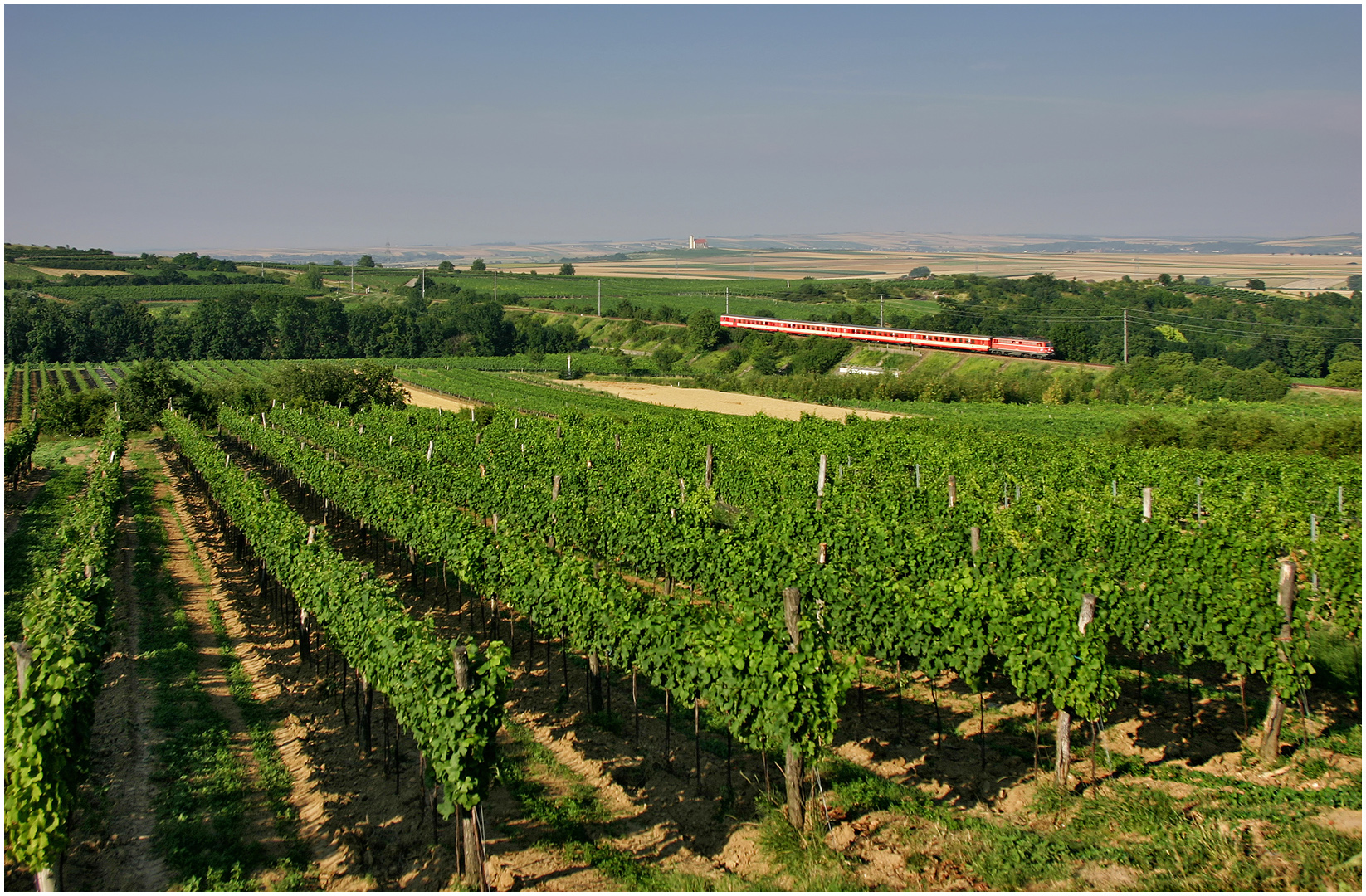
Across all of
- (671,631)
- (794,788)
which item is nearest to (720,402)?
(671,631)

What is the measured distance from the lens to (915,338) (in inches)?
2606

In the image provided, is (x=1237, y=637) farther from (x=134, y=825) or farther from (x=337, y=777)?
(x=134, y=825)

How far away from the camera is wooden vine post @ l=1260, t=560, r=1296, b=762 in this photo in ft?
32.2

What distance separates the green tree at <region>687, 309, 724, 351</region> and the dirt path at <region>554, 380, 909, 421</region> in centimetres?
1214

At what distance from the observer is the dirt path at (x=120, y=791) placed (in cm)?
848

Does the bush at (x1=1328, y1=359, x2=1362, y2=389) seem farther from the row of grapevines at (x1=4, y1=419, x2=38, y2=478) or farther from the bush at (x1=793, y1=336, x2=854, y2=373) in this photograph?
the row of grapevines at (x1=4, y1=419, x2=38, y2=478)

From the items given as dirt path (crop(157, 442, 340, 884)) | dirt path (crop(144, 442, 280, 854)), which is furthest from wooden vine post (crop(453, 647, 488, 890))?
dirt path (crop(144, 442, 280, 854))

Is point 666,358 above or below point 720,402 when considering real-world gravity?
above

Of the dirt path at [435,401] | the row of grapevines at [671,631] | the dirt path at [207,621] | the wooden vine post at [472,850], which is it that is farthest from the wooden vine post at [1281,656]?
the dirt path at [435,401]

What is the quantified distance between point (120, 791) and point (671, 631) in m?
6.46

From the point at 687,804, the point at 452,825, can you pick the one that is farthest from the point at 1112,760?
the point at 452,825

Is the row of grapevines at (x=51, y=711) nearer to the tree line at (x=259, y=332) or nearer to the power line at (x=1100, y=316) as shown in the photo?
the power line at (x=1100, y=316)

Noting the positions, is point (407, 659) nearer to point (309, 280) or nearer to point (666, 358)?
point (666, 358)

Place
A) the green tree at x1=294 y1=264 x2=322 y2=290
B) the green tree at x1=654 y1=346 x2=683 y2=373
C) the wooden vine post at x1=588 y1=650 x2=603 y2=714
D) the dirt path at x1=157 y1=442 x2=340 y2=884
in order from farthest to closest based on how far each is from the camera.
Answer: the green tree at x1=294 y1=264 x2=322 y2=290, the green tree at x1=654 y1=346 x2=683 y2=373, the wooden vine post at x1=588 y1=650 x2=603 y2=714, the dirt path at x1=157 y1=442 x2=340 y2=884
